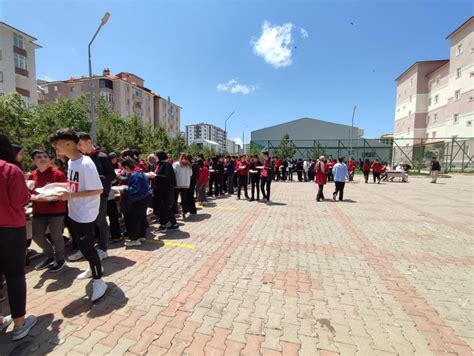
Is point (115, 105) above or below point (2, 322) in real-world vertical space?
above

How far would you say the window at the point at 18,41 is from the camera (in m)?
34.0

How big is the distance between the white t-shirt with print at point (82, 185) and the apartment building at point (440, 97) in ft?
111

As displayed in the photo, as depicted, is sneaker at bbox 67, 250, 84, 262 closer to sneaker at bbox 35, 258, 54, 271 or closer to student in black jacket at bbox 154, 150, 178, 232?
sneaker at bbox 35, 258, 54, 271

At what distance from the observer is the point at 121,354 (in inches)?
91.4

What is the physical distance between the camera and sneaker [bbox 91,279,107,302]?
3.10m

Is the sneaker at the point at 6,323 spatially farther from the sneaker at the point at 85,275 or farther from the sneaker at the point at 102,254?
the sneaker at the point at 102,254

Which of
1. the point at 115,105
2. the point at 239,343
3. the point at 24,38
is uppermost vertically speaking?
the point at 24,38

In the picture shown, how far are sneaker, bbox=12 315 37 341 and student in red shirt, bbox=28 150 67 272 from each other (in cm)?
143

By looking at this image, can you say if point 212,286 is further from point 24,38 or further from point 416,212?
point 24,38

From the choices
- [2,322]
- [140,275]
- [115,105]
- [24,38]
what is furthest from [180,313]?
[115,105]

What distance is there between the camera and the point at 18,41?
3469 cm

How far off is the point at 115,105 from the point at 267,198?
5252 centimetres

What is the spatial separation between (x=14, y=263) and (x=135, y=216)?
8.94 feet

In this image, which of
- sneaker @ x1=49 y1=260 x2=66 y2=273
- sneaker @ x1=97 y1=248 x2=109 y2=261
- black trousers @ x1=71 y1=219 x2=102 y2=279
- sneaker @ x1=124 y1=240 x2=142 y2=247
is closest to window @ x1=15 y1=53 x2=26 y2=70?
sneaker @ x1=124 y1=240 x2=142 y2=247
